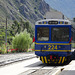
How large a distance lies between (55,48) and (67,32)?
4.50ft

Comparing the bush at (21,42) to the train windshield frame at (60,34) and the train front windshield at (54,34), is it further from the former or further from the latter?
the train windshield frame at (60,34)

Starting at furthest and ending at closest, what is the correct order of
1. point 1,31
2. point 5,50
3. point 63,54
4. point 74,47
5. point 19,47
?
point 1,31
point 19,47
point 5,50
point 74,47
point 63,54

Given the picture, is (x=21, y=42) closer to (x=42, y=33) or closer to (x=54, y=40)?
(x=42, y=33)

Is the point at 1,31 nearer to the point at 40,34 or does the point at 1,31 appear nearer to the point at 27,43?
the point at 27,43

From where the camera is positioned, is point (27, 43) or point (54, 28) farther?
point (27, 43)

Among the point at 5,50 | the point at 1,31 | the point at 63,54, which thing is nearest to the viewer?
the point at 63,54

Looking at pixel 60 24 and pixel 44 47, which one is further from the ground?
pixel 60 24

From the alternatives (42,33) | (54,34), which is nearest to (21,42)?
(42,33)

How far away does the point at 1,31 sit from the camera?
16450 centimetres

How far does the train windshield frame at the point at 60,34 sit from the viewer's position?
1872cm

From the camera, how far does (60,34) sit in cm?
1883

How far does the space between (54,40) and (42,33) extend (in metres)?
0.98

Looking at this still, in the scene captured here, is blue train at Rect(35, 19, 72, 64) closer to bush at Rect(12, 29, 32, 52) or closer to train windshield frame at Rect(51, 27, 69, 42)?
train windshield frame at Rect(51, 27, 69, 42)

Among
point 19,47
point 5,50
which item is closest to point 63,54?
point 5,50
